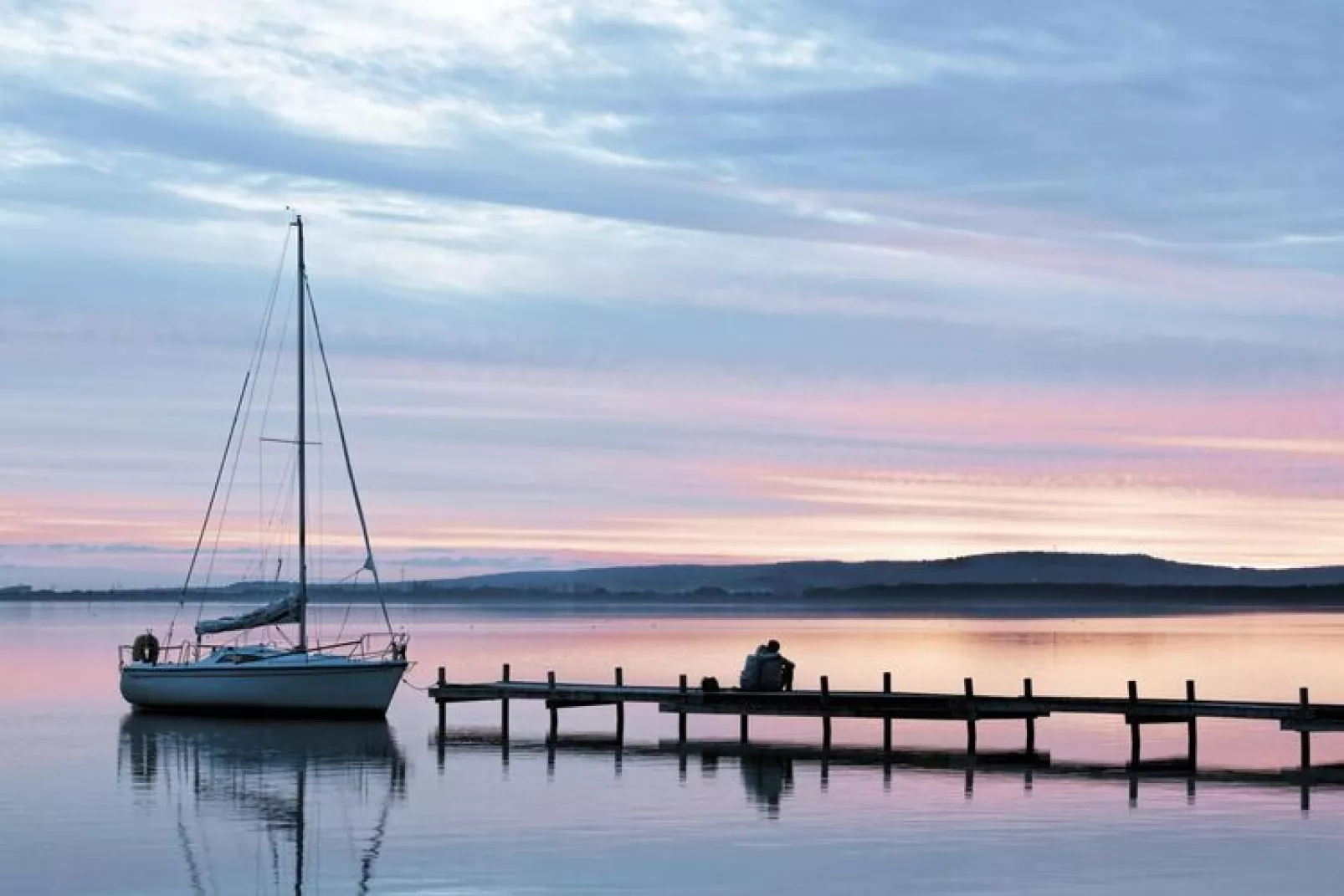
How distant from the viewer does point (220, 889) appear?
26906 mm

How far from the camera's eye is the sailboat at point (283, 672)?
54.8 metres

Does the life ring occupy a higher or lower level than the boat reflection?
higher

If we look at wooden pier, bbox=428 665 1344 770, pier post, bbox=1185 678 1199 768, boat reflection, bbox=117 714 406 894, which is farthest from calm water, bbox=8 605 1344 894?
wooden pier, bbox=428 665 1344 770

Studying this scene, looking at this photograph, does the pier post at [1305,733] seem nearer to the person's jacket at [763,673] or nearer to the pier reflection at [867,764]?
the pier reflection at [867,764]

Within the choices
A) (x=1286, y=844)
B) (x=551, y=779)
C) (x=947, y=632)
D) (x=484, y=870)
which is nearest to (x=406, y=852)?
(x=484, y=870)

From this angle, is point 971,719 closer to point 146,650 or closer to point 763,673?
point 763,673

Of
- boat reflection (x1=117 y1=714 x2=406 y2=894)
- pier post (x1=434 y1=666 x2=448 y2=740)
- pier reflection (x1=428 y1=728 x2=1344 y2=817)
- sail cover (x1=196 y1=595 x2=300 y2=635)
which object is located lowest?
boat reflection (x1=117 y1=714 x2=406 y2=894)

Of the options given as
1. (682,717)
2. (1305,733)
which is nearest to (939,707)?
(682,717)

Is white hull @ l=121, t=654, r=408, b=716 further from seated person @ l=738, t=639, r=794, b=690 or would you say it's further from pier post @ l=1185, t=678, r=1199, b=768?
pier post @ l=1185, t=678, r=1199, b=768

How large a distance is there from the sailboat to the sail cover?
0.08ft

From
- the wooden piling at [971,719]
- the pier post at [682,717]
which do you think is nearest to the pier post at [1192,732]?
the wooden piling at [971,719]

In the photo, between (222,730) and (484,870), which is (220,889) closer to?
(484,870)

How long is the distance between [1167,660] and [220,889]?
85356 millimetres

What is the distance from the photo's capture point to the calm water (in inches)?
1096
